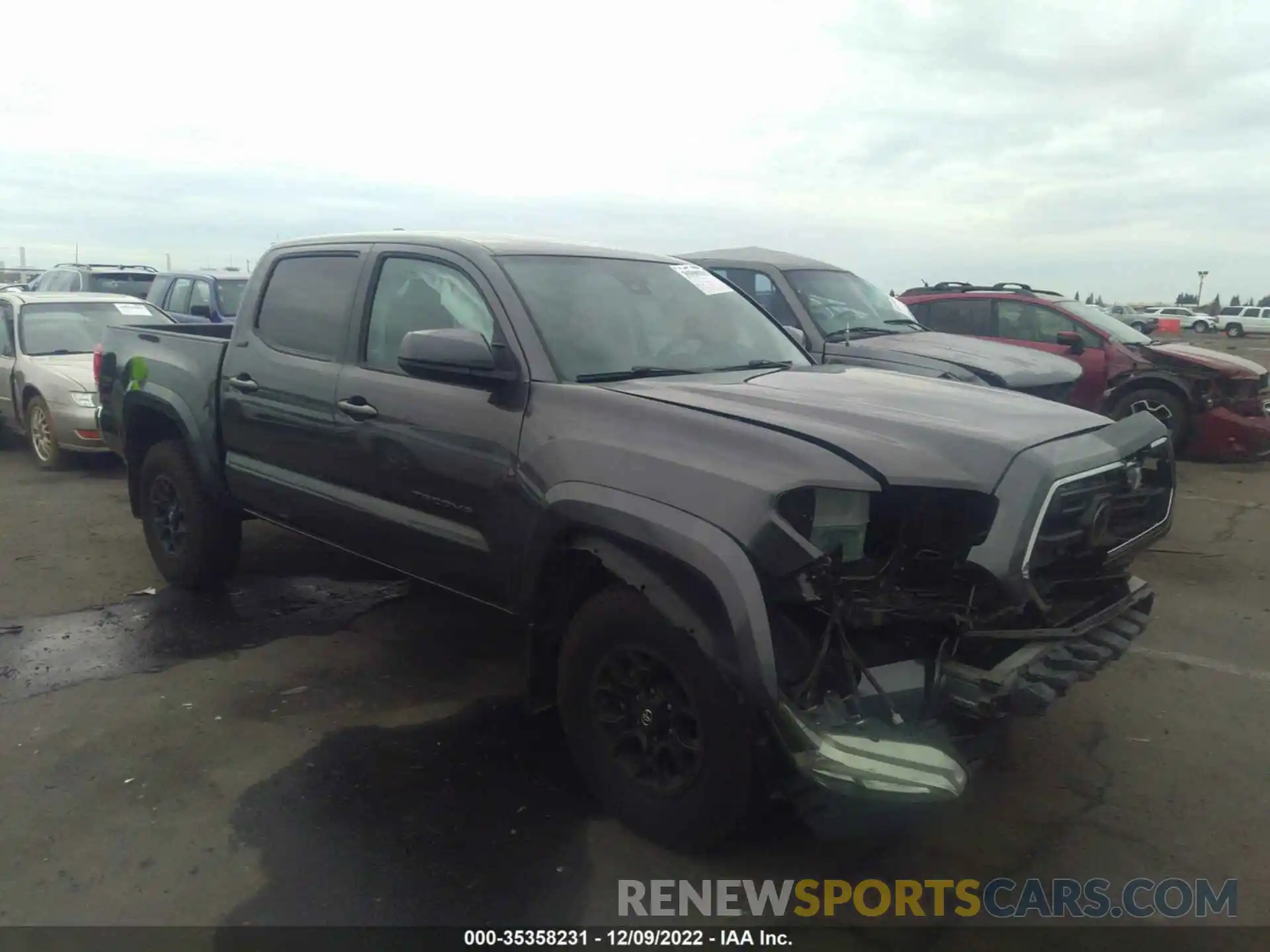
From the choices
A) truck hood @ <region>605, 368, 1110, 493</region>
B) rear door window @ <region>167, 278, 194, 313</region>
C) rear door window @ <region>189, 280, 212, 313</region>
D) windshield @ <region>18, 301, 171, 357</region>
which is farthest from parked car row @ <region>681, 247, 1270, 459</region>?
rear door window @ <region>167, 278, 194, 313</region>

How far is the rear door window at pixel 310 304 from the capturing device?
438 centimetres

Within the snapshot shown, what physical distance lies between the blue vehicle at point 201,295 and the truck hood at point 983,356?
7.91 metres

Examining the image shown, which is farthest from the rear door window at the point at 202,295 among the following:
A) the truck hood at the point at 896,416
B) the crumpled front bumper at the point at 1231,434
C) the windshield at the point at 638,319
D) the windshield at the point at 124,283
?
the crumpled front bumper at the point at 1231,434

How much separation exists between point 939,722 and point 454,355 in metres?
1.95

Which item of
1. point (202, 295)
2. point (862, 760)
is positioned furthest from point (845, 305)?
point (202, 295)

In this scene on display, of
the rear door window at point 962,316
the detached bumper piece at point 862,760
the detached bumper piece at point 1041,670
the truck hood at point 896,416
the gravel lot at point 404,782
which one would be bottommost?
the gravel lot at point 404,782

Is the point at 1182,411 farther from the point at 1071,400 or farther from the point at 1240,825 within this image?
the point at 1240,825

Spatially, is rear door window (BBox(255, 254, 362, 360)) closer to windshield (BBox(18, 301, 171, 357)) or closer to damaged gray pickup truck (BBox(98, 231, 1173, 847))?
damaged gray pickup truck (BBox(98, 231, 1173, 847))

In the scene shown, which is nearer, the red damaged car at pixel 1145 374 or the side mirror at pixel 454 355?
the side mirror at pixel 454 355

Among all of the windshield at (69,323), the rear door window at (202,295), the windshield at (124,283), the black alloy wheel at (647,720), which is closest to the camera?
the black alloy wheel at (647,720)

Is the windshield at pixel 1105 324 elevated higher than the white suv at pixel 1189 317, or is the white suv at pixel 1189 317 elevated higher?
the white suv at pixel 1189 317

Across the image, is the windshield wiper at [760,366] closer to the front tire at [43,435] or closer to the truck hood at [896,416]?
the truck hood at [896,416]

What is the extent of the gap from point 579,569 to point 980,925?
161 cm

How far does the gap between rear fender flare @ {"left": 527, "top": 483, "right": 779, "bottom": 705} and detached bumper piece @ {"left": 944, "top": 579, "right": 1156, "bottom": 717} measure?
587 millimetres
